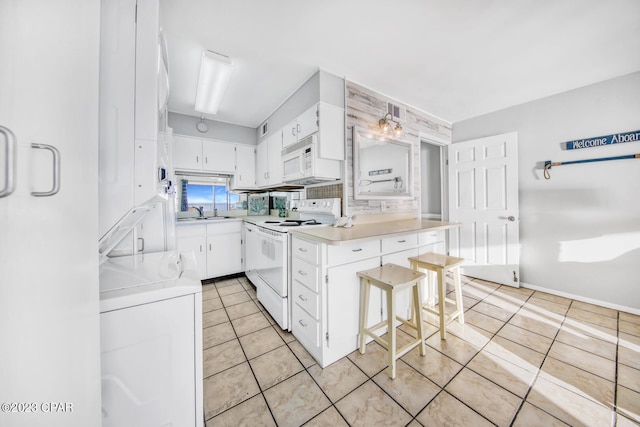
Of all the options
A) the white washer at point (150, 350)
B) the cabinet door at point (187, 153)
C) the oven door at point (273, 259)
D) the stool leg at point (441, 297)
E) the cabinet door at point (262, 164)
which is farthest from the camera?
the cabinet door at point (262, 164)

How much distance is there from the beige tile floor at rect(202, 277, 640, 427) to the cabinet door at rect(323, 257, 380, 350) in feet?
0.53

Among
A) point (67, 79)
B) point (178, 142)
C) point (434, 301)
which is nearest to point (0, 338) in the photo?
point (67, 79)

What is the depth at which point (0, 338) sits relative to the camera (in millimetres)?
413

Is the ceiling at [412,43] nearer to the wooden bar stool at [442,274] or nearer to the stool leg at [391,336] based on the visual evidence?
the wooden bar stool at [442,274]

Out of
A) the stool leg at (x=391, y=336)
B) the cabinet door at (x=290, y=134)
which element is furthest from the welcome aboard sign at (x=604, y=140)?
the cabinet door at (x=290, y=134)

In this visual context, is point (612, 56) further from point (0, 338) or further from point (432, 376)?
point (0, 338)

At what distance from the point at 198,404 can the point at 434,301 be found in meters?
2.33

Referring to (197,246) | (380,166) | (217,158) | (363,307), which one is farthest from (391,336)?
(217,158)

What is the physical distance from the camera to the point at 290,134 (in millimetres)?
2625

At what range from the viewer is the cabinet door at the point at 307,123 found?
2.20 m

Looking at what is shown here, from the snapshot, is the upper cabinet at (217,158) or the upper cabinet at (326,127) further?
the upper cabinet at (217,158)

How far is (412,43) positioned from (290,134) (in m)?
1.46

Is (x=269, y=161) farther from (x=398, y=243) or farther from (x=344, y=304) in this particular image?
(x=344, y=304)

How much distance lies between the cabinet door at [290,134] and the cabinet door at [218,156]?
1250 mm
